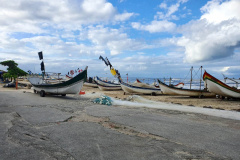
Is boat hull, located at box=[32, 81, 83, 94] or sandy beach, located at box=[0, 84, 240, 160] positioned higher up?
boat hull, located at box=[32, 81, 83, 94]

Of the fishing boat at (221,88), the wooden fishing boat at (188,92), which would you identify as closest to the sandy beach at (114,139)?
the fishing boat at (221,88)

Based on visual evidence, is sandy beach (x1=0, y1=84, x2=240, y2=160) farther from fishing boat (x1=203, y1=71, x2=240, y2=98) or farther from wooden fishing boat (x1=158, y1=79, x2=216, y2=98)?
wooden fishing boat (x1=158, y1=79, x2=216, y2=98)

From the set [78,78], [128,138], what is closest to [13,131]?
[128,138]

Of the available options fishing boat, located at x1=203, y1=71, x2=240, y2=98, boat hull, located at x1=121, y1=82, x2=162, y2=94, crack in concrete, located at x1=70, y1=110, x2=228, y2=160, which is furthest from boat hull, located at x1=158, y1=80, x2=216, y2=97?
crack in concrete, located at x1=70, y1=110, x2=228, y2=160

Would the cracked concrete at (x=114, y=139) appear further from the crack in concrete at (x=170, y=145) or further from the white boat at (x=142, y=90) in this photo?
the white boat at (x=142, y=90)

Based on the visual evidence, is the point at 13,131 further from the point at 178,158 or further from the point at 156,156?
the point at 178,158

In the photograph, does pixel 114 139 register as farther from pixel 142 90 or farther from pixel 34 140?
pixel 142 90

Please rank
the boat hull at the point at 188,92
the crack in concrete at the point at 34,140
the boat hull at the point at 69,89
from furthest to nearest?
1. the boat hull at the point at 188,92
2. the boat hull at the point at 69,89
3. the crack in concrete at the point at 34,140

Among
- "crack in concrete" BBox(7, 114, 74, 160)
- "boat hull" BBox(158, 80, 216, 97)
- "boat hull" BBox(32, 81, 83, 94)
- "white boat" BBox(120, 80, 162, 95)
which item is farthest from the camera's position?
"white boat" BBox(120, 80, 162, 95)

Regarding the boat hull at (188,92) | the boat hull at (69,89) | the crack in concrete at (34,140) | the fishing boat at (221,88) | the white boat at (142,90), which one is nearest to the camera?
the crack in concrete at (34,140)

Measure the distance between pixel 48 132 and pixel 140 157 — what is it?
7.89 feet

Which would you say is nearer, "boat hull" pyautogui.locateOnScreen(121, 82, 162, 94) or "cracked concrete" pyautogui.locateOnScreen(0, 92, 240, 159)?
"cracked concrete" pyautogui.locateOnScreen(0, 92, 240, 159)

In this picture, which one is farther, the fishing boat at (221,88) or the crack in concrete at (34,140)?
the fishing boat at (221,88)

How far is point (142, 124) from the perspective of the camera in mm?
5348
